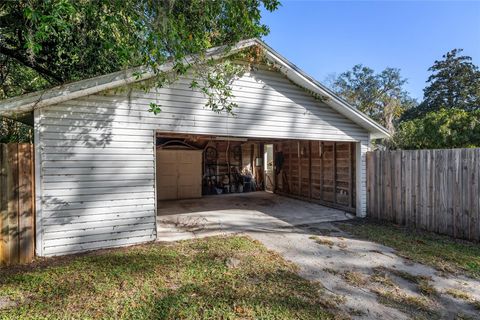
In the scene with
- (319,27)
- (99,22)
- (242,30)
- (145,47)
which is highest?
(319,27)

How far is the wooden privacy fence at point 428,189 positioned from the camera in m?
5.12

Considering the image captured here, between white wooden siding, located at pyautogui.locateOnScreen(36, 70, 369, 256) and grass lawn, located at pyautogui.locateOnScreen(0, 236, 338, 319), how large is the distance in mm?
491

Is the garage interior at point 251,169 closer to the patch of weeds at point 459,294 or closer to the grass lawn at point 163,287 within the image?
the patch of weeds at point 459,294

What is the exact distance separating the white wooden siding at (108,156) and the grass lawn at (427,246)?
12.0ft

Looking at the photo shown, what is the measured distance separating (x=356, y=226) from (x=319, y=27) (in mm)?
8827

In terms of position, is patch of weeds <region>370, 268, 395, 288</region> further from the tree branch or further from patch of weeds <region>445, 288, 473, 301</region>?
the tree branch

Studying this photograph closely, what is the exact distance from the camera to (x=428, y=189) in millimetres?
5781

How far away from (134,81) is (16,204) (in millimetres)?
2690

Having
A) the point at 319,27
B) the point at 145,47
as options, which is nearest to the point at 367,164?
the point at 145,47

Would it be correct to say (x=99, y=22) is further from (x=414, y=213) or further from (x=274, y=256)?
(x=414, y=213)

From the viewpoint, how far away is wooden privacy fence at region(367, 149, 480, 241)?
5.12 metres

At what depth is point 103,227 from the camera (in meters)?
4.64

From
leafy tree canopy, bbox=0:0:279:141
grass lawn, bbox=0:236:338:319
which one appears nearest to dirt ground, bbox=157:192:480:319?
grass lawn, bbox=0:236:338:319

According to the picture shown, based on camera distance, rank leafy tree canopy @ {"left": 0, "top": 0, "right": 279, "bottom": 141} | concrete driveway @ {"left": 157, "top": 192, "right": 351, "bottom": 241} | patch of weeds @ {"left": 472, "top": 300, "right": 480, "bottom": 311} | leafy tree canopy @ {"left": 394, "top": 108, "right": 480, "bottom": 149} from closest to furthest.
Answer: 1. patch of weeds @ {"left": 472, "top": 300, "right": 480, "bottom": 311}
2. leafy tree canopy @ {"left": 0, "top": 0, "right": 279, "bottom": 141}
3. concrete driveway @ {"left": 157, "top": 192, "right": 351, "bottom": 241}
4. leafy tree canopy @ {"left": 394, "top": 108, "right": 480, "bottom": 149}
